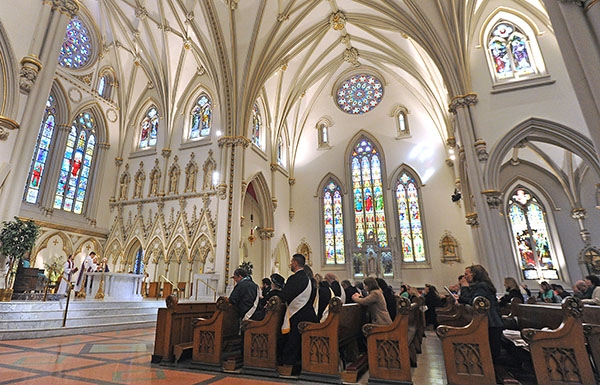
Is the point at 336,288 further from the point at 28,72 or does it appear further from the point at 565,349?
the point at 28,72

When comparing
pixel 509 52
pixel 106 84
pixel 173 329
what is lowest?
pixel 173 329

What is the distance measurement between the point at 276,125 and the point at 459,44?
10462mm

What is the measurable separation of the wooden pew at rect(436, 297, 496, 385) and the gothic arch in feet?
25.9

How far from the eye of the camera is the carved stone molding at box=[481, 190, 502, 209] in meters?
9.77

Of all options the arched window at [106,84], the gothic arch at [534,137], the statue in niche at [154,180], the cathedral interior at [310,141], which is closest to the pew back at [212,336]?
the cathedral interior at [310,141]

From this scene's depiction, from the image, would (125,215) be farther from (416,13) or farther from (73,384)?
(416,13)

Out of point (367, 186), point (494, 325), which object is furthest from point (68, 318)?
point (367, 186)

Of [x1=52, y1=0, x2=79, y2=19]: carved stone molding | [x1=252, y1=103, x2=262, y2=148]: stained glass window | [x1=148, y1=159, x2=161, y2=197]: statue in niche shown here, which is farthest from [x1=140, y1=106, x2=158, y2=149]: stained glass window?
[x1=52, y1=0, x2=79, y2=19]: carved stone molding

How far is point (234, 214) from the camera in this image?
1374 cm

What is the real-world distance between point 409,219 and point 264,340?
49.7ft

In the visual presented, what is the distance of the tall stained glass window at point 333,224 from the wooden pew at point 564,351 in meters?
15.1

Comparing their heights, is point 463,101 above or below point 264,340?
above

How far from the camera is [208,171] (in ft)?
51.6

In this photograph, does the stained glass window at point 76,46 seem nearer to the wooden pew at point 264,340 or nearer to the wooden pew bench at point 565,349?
the wooden pew at point 264,340
